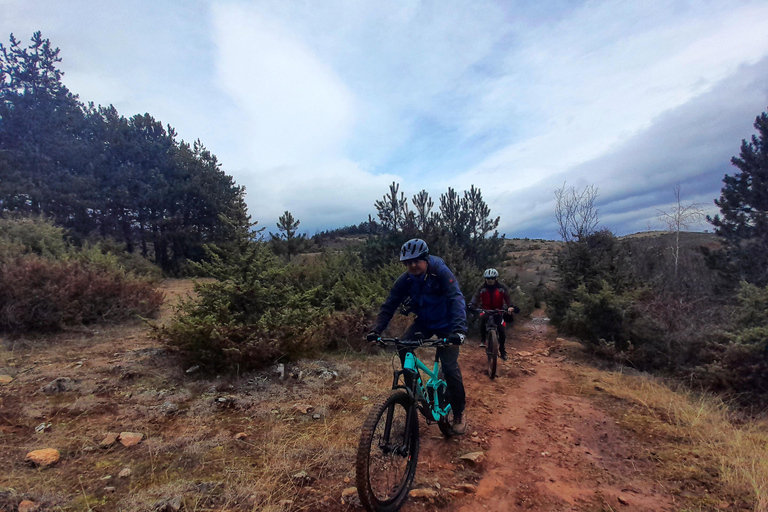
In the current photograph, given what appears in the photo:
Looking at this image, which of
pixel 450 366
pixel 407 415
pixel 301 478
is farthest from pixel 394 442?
pixel 450 366

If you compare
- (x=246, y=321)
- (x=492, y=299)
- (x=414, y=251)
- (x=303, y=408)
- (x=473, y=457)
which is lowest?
(x=473, y=457)

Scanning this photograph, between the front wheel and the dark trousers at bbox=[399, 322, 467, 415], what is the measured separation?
76 cm

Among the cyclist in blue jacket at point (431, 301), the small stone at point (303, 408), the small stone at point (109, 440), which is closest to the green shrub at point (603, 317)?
the cyclist in blue jacket at point (431, 301)

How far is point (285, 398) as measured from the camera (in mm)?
4770

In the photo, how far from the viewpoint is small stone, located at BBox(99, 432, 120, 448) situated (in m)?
3.43

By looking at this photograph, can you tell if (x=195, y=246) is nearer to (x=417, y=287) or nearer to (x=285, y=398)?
(x=285, y=398)

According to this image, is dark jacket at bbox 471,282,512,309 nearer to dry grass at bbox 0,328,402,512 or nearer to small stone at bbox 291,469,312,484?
dry grass at bbox 0,328,402,512

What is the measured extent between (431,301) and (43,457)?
3828 millimetres

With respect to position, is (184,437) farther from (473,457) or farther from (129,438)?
(473,457)

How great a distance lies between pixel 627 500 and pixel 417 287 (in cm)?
262

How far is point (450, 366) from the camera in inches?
147

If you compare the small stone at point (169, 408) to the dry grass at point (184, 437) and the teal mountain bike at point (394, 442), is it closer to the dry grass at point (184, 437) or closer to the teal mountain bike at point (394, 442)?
the dry grass at point (184, 437)

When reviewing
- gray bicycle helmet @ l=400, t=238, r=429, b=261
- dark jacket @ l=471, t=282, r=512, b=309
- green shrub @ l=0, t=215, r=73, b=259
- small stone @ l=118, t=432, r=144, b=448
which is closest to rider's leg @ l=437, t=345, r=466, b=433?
gray bicycle helmet @ l=400, t=238, r=429, b=261

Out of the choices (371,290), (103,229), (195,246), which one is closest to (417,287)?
(371,290)
